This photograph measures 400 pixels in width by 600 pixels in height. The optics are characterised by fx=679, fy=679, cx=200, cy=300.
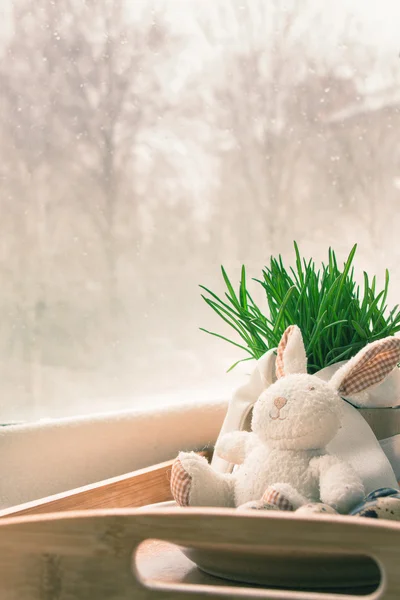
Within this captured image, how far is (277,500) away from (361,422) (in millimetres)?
254

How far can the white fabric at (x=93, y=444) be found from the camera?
1.19m

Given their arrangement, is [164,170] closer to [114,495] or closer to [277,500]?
[114,495]

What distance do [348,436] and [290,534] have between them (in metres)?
0.39

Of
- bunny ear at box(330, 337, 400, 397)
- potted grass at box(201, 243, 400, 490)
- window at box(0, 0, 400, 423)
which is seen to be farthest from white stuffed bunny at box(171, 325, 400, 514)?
window at box(0, 0, 400, 423)

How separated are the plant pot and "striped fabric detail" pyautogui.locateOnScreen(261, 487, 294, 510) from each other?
0.56 ft

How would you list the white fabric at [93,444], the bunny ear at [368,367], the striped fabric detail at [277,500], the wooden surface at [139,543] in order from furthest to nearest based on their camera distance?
1. the white fabric at [93,444]
2. the bunny ear at [368,367]
3. the striped fabric detail at [277,500]
4. the wooden surface at [139,543]

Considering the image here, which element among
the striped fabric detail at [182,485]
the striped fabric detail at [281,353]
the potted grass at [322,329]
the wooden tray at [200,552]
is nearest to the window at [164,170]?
the potted grass at [322,329]

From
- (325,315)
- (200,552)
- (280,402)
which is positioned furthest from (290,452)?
(325,315)

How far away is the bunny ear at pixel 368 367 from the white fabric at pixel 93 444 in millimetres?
512

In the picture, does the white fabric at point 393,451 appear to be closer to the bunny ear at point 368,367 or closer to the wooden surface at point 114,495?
the bunny ear at point 368,367

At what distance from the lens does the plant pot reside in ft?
2.81

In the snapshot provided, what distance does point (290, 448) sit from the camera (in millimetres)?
775

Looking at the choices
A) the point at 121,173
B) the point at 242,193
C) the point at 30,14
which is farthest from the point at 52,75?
the point at 242,193

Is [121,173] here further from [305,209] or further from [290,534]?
[290,534]
